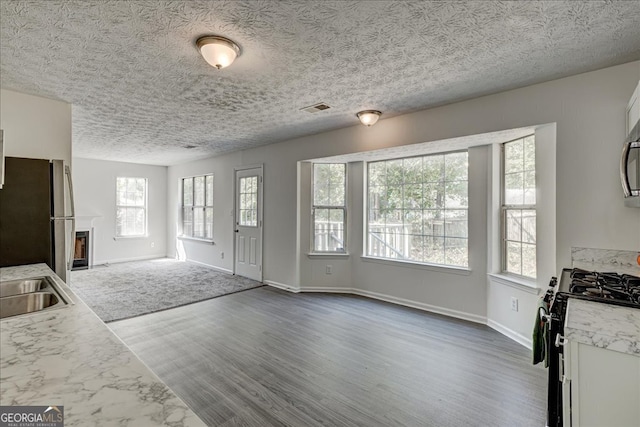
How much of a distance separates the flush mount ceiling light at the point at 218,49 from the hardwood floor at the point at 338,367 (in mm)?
2393

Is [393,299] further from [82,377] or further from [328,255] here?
[82,377]

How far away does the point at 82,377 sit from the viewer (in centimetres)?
84

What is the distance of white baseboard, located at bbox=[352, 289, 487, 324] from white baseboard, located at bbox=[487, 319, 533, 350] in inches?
4.6

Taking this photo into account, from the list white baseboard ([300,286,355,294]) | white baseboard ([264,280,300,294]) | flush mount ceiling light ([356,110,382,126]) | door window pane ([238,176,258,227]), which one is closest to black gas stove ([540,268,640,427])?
flush mount ceiling light ([356,110,382,126])

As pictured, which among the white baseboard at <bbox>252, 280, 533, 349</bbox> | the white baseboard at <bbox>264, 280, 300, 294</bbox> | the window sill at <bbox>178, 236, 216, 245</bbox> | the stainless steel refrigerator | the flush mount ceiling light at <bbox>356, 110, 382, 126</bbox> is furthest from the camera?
the window sill at <bbox>178, 236, 216, 245</bbox>

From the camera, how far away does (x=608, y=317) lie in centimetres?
133

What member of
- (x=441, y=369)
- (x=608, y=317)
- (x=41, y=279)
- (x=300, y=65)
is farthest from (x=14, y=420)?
(x=441, y=369)


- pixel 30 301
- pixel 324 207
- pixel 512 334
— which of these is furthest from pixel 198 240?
pixel 512 334

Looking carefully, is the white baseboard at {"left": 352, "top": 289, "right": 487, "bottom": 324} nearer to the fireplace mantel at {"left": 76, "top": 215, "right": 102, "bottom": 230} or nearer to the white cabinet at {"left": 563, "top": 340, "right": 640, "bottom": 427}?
the white cabinet at {"left": 563, "top": 340, "right": 640, "bottom": 427}

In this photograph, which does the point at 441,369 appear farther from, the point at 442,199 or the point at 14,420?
the point at 14,420

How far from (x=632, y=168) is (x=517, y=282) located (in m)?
1.43

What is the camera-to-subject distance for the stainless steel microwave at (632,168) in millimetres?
1761

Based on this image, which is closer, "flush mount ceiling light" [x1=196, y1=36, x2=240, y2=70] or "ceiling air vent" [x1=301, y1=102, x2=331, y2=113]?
"flush mount ceiling light" [x1=196, y1=36, x2=240, y2=70]
